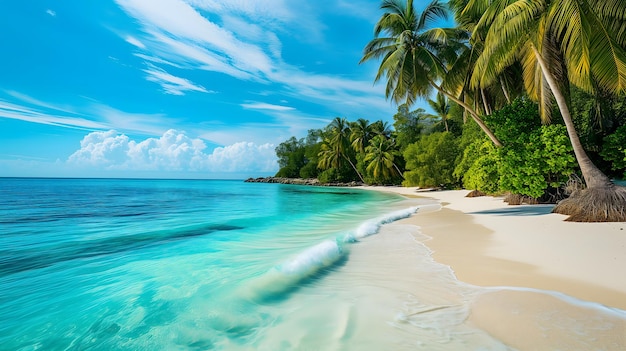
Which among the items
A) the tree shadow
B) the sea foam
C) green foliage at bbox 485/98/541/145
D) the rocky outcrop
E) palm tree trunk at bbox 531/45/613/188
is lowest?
the sea foam

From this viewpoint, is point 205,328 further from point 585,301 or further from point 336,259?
point 585,301

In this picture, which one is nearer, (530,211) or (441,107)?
(530,211)

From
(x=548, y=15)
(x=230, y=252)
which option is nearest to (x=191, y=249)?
(x=230, y=252)

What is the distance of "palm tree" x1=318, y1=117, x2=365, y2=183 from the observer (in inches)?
2126

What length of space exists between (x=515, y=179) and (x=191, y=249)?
10529 mm

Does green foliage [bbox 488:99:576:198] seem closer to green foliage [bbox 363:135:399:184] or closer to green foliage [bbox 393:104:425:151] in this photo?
green foliage [bbox 363:135:399:184]

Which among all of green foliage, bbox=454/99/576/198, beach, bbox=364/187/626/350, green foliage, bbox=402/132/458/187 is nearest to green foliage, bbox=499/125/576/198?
green foliage, bbox=454/99/576/198

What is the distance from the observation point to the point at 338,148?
180 feet

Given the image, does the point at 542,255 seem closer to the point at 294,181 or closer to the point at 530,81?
the point at 530,81

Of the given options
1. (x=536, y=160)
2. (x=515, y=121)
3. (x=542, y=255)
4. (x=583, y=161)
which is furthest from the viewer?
(x=515, y=121)

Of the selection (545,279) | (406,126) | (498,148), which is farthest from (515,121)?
(406,126)

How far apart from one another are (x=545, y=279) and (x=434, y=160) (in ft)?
92.2

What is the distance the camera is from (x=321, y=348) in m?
2.67

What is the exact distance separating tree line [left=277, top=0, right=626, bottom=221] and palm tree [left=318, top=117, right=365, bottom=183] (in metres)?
33.0
